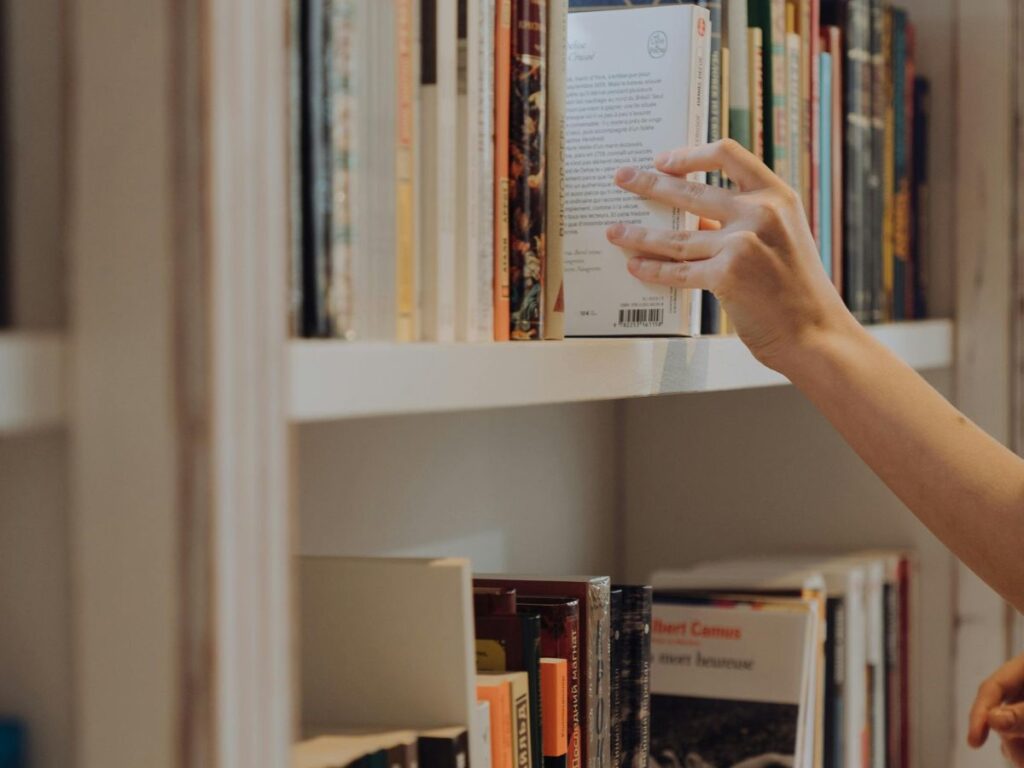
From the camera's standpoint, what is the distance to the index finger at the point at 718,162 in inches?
37.2

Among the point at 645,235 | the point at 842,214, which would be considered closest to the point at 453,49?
the point at 645,235

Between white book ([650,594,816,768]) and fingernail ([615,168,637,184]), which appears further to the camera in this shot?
white book ([650,594,816,768])

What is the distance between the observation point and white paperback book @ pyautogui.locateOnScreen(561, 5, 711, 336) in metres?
0.98

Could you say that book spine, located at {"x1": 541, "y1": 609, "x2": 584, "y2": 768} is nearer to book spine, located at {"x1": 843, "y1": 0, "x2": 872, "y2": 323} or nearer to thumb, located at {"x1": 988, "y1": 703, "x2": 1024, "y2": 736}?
thumb, located at {"x1": 988, "y1": 703, "x2": 1024, "y2": 736}

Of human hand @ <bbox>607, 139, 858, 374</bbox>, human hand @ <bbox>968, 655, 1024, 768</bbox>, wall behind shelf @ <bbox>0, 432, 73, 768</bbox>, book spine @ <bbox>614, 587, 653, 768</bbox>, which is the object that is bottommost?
human hand @ <bbox>968, 655, 1024, 768</bbox>

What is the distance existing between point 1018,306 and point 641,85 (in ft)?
2.61

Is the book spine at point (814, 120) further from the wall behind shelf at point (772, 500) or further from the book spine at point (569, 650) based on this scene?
the book spine at point (569, 650)

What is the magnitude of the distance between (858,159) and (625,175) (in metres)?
0.59

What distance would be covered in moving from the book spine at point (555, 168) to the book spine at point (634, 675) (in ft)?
0.87

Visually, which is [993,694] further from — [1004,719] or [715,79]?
[715,79]

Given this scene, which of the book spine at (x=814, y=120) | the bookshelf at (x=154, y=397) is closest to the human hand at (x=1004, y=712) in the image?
the book spine at (x=814, y=120)

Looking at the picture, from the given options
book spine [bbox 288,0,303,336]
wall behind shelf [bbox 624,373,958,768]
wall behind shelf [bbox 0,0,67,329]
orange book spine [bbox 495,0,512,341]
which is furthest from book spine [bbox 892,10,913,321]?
wall behind shelf [bbox 0,0,67,329]

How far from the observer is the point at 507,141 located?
83 centimetres

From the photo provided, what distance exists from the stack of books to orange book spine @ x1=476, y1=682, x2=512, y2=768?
0.21 m
